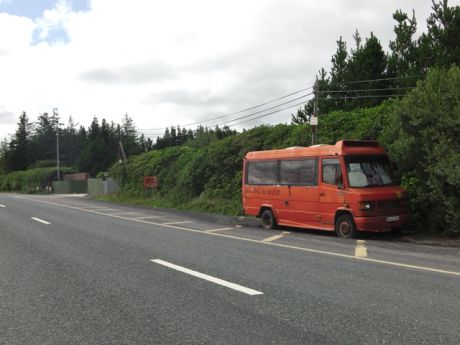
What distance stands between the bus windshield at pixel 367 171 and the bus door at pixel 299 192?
4.07ft

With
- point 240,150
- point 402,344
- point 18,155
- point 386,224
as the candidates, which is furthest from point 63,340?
point 18,155

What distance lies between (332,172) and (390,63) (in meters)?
18.0

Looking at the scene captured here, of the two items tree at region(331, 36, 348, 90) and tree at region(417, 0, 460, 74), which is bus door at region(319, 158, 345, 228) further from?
tree at region(331, 36, 348, 90)

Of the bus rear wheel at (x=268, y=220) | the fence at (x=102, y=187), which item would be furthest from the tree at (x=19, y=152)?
the bus rear wheel at (x=268, y=220)

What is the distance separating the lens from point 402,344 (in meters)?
4.46

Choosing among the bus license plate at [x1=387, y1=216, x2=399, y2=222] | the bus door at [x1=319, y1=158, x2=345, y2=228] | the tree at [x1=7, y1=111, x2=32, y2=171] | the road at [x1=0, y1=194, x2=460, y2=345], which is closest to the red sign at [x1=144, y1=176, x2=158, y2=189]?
the bus door at [x1=319, y1=158, x2=345, y2=228]

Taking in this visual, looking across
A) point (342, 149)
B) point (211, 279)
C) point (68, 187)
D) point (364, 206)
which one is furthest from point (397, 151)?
point (68, 187)

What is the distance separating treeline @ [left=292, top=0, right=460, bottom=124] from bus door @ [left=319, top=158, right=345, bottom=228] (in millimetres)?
13192

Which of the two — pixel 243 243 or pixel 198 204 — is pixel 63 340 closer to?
pixel 243 243

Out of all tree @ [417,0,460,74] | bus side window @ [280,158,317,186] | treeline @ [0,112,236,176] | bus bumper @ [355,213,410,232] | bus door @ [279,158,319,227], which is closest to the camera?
bus bumper @ [355,213,410,232]

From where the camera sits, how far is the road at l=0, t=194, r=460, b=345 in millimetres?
4863

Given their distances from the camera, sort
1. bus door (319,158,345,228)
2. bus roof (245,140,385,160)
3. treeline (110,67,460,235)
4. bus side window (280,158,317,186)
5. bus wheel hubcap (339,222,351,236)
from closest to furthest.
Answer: treeline (110,67,460,235) → bus wheel hubcap (339,222,351,236) → bus door (319,158,345,228) → bus roof (245,140,385,160) → bus side window (280,158,317,186)

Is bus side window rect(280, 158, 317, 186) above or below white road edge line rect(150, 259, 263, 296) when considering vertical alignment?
above

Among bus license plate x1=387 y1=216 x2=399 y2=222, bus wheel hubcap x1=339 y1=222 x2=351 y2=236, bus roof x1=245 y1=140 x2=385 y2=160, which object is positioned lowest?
bus wheel hubcap x1=339 y1=222 x2=351 y2=236
